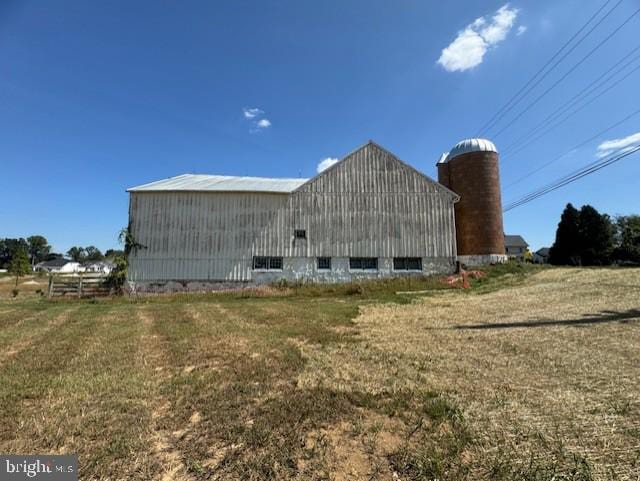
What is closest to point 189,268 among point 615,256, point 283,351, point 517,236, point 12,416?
point 283,351

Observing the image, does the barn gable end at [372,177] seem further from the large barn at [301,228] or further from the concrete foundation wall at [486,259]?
the concrete foundation wall at [486,259]

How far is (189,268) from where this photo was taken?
66.8 feet

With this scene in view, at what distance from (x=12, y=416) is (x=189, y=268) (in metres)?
17.4

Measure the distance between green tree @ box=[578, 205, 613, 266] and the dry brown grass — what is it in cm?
3268

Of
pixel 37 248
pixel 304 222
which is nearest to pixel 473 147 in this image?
pixel 304 222

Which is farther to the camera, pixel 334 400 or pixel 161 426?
pixel 334 400

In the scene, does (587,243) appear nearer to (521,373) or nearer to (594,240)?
(594,240)

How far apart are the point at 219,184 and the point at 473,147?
63.0 feet

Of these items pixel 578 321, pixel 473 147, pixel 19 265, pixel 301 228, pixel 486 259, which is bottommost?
pixel 578 321

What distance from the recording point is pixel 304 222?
2130 cm

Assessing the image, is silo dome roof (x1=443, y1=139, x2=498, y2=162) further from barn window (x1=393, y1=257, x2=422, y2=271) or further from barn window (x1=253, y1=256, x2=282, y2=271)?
barn window (x1=253, y1=256, x2=282, y2=271)

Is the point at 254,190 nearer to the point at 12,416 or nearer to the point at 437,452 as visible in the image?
the point at 12,416

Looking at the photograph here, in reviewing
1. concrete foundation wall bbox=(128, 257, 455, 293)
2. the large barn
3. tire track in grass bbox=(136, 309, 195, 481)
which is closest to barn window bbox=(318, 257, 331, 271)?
the large barn

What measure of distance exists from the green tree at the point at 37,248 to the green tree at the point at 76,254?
28.7ft
